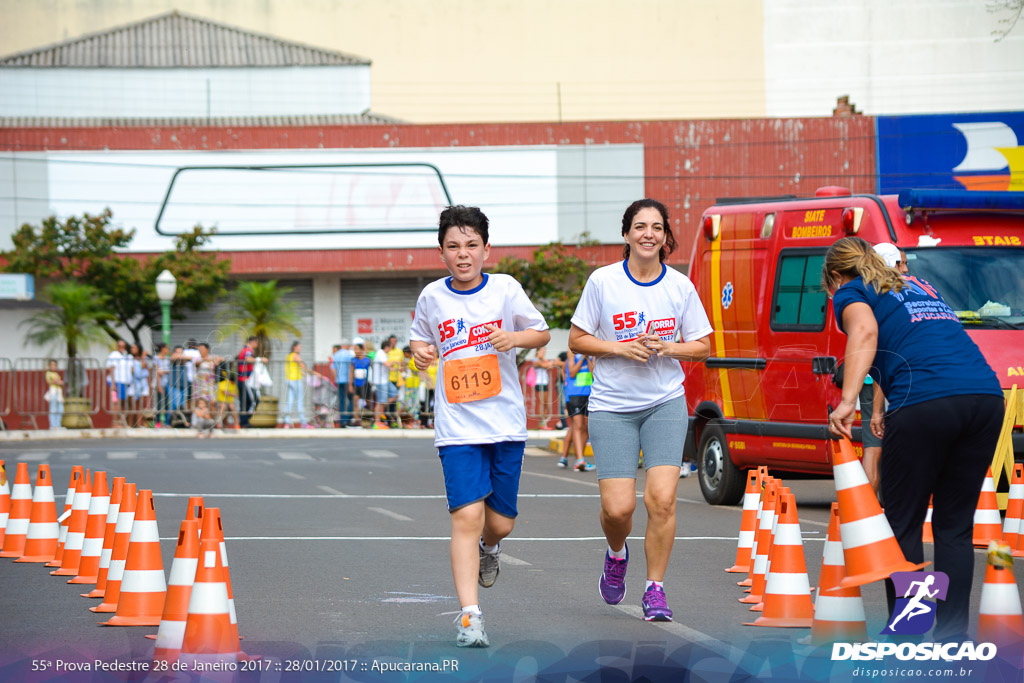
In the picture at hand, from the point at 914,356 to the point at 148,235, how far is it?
35.5 metres

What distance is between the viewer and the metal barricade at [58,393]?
28.8 m

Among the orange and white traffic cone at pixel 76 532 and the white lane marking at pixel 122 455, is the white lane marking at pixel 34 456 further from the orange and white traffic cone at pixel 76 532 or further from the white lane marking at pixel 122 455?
the orange and white traffic cone at pixel 76 532

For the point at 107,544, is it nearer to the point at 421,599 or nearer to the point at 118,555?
the point at 118,555

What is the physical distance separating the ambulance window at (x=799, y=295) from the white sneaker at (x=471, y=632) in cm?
631

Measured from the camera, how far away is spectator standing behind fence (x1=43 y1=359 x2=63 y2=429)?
28797 millimetres

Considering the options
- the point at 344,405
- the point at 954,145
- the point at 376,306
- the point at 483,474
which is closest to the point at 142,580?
the point at 483,474

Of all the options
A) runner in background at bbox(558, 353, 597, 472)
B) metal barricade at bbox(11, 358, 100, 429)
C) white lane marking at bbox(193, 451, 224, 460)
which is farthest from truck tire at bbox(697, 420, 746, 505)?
metal barricade at bbox(11, 358, 100, 429)

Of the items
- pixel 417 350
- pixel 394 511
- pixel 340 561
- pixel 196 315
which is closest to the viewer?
pixel 417 350

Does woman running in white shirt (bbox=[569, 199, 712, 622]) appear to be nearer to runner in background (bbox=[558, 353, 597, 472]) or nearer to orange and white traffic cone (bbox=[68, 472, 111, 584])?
orange and white traffic cone (bbox=[68, 472, 111, 584])

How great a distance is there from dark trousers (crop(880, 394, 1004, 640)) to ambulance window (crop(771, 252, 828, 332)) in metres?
5.73

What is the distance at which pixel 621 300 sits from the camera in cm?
699

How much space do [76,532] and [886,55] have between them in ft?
156

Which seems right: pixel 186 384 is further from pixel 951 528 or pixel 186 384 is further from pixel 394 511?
pixel 951 528

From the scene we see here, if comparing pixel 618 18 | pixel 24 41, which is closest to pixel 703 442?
pixel 618 18
